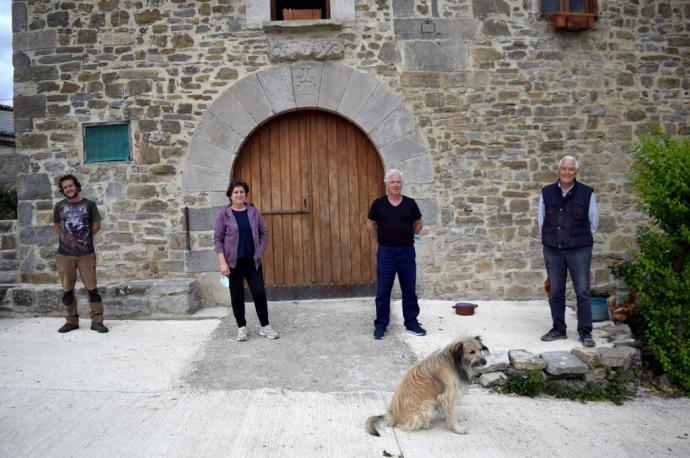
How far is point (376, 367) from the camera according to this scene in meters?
4.44

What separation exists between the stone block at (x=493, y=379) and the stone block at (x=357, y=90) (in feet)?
11.6

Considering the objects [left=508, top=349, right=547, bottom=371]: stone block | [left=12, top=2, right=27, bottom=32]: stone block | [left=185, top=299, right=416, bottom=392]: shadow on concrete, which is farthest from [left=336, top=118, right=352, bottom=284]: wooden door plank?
[left=12, top=2, right=27, bottom=32]: stone block

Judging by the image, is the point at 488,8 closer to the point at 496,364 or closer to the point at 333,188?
the point at 333,188

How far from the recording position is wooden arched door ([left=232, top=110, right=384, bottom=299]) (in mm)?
6637

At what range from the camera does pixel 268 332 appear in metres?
5.21

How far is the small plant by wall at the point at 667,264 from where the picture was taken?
15.0 ft

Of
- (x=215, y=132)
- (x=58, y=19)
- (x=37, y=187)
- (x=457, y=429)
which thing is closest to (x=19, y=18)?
(x=58, y=19)

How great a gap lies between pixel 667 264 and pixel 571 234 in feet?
3.07

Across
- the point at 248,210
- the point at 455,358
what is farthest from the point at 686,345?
the point at 248,210

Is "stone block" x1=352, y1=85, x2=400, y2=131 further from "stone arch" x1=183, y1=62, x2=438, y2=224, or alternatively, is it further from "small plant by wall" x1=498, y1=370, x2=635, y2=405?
"small plant by wall" x1=498, y1=370, x2=635, y2=405

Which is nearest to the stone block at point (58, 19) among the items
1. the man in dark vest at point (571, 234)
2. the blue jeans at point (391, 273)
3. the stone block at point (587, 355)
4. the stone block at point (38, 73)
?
the stone block at point (38, 73)

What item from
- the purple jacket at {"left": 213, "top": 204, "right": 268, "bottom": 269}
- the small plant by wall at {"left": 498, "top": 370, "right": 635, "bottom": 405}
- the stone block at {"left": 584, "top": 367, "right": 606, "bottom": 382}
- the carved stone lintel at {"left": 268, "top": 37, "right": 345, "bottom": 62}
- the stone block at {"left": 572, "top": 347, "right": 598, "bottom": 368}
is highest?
the carved stone lintel at {"left": 268, "top": 37, "right": 345, "bottom": 62}

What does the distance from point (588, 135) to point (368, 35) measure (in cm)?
299

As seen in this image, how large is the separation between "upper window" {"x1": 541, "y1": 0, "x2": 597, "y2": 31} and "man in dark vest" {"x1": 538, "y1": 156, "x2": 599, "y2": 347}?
2559mm
